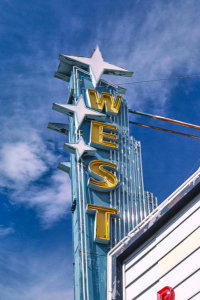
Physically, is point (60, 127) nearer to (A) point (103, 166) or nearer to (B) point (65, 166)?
(B) point (65, 166)

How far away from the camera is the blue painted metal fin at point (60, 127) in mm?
22281

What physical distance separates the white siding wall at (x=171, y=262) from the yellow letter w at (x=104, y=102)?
12.7m

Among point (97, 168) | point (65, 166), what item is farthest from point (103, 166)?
point (65, 166)

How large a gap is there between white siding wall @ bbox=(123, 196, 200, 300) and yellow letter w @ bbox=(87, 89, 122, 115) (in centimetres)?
1275

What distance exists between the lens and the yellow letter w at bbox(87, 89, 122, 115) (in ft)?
69.9

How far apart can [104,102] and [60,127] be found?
2676mm

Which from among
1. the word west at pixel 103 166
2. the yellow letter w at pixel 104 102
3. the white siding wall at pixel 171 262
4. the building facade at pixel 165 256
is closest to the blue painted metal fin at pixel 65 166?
the word west at pixel 103 166

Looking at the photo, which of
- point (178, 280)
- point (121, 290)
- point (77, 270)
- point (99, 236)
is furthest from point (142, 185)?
point (178, 280)

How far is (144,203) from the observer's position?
18938 mm

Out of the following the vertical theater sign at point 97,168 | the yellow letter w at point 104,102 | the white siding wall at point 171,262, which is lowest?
the white siding wall at point 171,262

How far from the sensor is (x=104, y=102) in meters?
21.6

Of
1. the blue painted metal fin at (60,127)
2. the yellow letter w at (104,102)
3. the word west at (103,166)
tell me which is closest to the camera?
the word west at (103,166)

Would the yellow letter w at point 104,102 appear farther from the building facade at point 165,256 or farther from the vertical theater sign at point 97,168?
the building facade at point 165,256

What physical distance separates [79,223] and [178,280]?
948 cm
